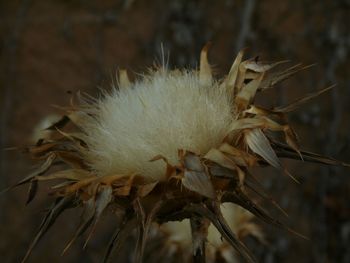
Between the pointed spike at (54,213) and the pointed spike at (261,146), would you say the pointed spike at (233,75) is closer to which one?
the pointed spike at (261,146)

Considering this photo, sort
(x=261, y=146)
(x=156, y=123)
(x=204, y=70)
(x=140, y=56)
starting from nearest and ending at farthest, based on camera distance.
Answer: (x=261, y=146)
(x=156, y=123)
(x=204, y=70)
(x=140, y=56)

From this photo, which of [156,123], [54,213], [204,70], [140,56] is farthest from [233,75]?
[140,56]

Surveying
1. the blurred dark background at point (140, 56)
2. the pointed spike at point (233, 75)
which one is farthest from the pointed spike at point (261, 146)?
the blurred dark background at point (140, 56)

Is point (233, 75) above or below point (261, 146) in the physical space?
above

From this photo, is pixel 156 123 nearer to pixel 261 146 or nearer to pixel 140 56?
pixel 261 146

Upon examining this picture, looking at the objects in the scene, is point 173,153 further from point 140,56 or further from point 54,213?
point 140,56

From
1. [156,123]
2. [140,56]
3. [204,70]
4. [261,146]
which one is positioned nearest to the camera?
[261,146]

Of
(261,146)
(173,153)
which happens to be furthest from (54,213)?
(261,146)

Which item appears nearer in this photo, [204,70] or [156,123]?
[156,123]
